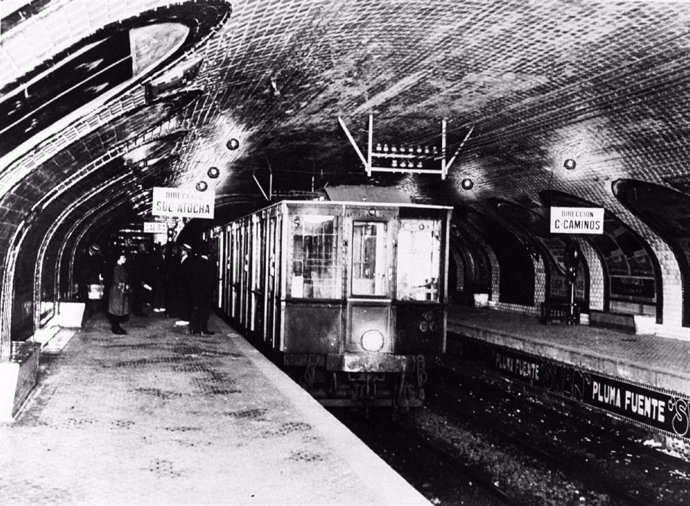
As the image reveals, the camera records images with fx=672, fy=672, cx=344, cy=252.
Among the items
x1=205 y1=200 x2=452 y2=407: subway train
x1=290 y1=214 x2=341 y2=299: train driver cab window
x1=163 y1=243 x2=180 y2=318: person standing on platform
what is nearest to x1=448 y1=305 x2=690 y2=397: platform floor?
x1=205 y1=200 x2=452 y2=407: subway train

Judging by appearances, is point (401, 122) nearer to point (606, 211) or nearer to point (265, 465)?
point (606, 211)

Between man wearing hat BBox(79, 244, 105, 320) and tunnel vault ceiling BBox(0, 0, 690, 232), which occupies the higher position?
tunnel vault ceiling BBox(0, 0, 690, 232)

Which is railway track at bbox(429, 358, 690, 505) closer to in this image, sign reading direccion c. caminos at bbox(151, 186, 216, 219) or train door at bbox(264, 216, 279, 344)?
train door at bbox(264, 216, 279, 344)

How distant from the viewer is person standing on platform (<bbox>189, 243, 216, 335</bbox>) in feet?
37.4

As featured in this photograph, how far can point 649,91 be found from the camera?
7.23 meters

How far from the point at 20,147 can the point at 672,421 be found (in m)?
7.75

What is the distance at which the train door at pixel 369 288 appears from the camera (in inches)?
334

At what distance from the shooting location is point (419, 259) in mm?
8680

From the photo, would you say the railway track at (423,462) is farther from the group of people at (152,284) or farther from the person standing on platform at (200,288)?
the group of people at (152,284)

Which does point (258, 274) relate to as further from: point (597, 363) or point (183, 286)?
point (597, 363)

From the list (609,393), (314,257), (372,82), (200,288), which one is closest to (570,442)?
(609,393)

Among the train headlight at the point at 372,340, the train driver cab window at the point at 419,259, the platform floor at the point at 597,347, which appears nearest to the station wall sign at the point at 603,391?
the platform floor at the point at 597,347

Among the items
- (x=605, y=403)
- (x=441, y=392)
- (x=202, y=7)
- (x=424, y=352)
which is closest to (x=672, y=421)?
(x=605, y=403)

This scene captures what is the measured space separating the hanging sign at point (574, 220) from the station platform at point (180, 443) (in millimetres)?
5724
